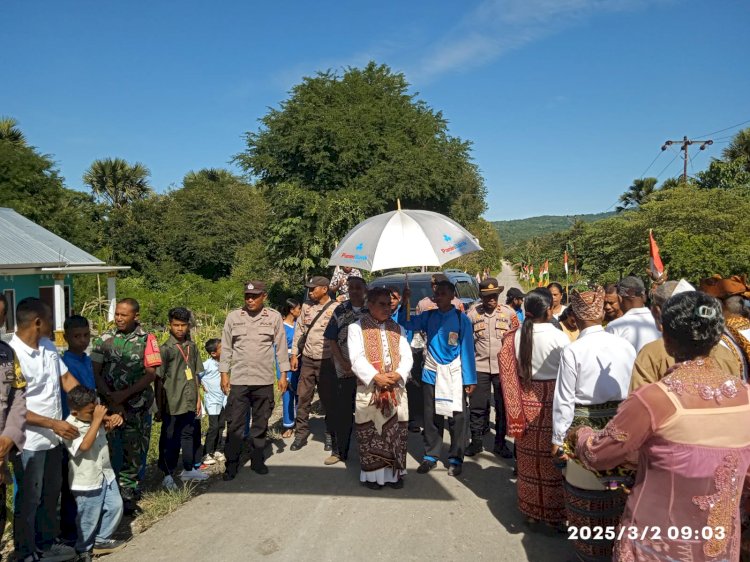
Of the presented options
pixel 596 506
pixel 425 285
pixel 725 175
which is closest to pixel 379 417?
pixel 596 506

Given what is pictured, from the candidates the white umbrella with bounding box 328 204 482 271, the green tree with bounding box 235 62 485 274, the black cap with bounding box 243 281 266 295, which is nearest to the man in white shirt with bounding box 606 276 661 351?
the white umbrella with bounding box 328 204 482 271

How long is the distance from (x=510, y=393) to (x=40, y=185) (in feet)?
83.8

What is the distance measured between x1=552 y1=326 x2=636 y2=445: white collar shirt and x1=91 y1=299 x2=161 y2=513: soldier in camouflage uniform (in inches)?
121

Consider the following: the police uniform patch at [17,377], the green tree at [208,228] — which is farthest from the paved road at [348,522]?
the green tree at [208,228]

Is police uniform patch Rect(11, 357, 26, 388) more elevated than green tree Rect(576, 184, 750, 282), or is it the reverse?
green tree Rect(576, 184, 750, 282)

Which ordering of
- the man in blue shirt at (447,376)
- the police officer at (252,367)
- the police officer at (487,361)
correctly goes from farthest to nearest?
the police officer at (487,361), the police officer at (252,367), the man in blue shirt at (447,376)

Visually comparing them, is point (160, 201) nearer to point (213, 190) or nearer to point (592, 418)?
point (213, 190)

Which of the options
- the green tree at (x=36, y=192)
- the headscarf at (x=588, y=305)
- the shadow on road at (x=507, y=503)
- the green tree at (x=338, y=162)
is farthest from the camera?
the green tree at (x=36, y=192)

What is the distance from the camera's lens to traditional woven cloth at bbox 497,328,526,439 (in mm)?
4191

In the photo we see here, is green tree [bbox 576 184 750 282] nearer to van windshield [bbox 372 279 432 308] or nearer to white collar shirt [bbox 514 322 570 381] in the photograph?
van windshield [bbox 372 279 432 308]

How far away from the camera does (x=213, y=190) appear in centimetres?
4066

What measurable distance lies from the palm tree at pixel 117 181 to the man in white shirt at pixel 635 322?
39.8 metres

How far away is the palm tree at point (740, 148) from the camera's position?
25.9 metres

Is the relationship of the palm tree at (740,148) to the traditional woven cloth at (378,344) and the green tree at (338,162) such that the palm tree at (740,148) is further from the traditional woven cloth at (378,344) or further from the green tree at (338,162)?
the traditional woven cloth at (378,344)
